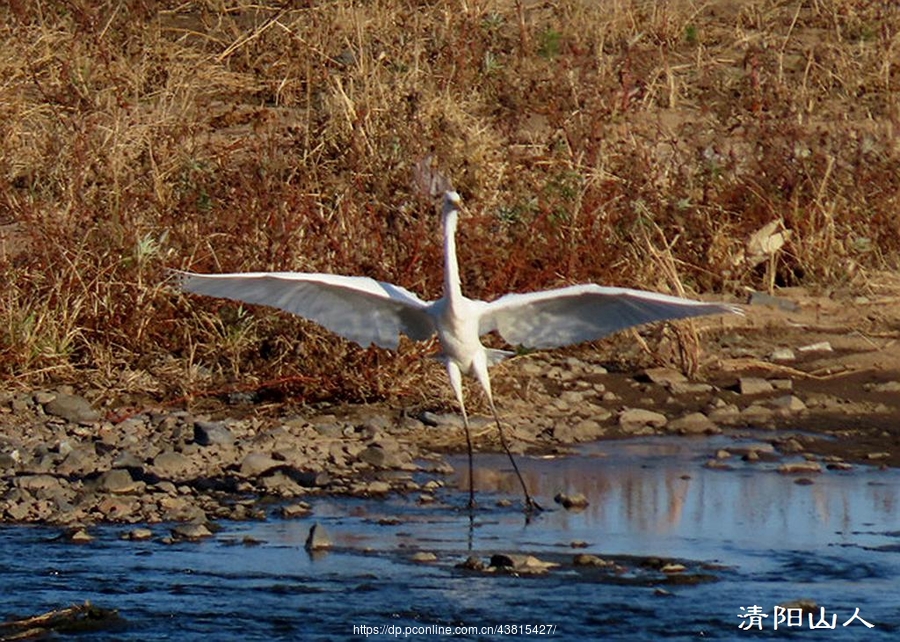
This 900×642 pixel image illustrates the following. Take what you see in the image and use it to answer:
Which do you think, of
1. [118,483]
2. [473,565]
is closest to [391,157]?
[118,483]

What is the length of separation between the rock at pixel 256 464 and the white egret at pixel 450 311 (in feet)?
1.88

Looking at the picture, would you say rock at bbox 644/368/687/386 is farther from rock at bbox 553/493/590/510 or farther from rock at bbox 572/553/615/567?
rock at bbox 572/553/615/567

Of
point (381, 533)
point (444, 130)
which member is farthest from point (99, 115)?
point (381, 533)

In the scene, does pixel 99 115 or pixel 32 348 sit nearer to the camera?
pixel 32 348

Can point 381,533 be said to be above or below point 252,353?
below

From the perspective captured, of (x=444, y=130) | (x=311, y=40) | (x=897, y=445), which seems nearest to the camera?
(x=897, y=445)

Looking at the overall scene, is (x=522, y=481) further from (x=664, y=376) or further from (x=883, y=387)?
(x=883, y=387)

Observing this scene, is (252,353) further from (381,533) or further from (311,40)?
(311,40)

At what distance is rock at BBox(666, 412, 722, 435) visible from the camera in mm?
7930

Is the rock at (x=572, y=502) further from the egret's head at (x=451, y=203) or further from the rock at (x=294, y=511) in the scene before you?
the egret's head at (x=451, y=203)

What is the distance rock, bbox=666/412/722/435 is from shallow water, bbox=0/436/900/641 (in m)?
0.69

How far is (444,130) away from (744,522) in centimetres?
392

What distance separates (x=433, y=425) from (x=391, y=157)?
6.23 ft

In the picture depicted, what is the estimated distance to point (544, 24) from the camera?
1324 cm
